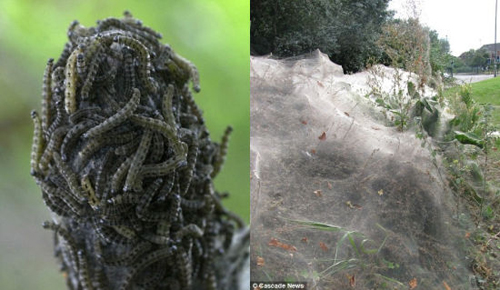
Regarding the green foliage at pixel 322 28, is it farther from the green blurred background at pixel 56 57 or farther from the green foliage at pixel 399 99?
the green blurred background at pixel 56 57

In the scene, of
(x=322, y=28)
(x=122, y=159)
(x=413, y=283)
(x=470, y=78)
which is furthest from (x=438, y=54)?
(x=122, y=159)

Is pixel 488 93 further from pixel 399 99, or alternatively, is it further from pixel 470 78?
pixel 399 99

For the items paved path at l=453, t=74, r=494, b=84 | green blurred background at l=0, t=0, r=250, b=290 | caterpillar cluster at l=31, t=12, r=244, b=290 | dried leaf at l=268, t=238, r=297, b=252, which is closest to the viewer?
caterpillar cluster at l=31, t=12, r=244, b=290

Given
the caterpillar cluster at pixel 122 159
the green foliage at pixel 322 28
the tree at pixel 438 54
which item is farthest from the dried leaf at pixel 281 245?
the tree at pixel 438 54

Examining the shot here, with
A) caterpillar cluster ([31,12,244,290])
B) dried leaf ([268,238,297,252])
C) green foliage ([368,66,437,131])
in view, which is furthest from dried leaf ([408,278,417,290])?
caterpillar cluster ([31,12,244,290])

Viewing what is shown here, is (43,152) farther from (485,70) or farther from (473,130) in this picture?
(485,70)

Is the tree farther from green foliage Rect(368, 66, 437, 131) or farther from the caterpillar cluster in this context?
the caterpillar cluster
